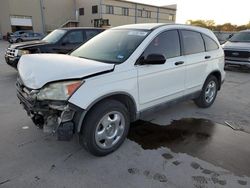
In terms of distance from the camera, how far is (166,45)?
150 inches

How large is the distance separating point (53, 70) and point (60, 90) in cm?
32

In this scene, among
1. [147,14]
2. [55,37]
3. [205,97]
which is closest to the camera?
[205,97]

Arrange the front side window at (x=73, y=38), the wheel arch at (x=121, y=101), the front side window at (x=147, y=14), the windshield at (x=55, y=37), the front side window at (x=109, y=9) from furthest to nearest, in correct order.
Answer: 1. the front side window at (x=147, y=14)
2. the front side window at (x=109, y=9)
3. the front side window at (x=73, y=38)
4. the windshield at (x=55, y=37)
5. the wheel arch at (x=121, y=101)

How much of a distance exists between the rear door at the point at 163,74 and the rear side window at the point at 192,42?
0.75 ft

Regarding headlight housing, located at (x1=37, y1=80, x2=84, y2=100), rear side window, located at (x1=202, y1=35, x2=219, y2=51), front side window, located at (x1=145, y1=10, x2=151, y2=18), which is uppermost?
front side window, located at (x1=145, y1=10, x2=151, y2=18)

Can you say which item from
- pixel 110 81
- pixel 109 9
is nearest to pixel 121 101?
pixel 110 81

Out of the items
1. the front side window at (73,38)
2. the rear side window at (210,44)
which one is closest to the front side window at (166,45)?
the rear side window at (210,44)

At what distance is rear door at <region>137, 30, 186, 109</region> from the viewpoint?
3412 mm

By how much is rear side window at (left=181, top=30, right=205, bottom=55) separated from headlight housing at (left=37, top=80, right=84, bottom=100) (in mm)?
2428

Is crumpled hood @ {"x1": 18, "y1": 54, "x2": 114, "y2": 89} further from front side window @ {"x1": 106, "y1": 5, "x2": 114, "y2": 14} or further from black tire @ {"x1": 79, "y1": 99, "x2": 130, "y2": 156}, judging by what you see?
front side window @ {"x1": 106, "y1": 5, "x2": 114, "y2": 14}

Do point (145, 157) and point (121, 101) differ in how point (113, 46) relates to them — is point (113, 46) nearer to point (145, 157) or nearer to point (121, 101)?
point (121, 101)

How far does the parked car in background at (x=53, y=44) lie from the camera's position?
7.19 metres

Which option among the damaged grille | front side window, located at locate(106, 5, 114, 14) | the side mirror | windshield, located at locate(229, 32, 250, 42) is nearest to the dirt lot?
the damaged grille

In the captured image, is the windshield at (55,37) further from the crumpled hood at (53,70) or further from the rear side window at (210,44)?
the rear side window at (210,44)
